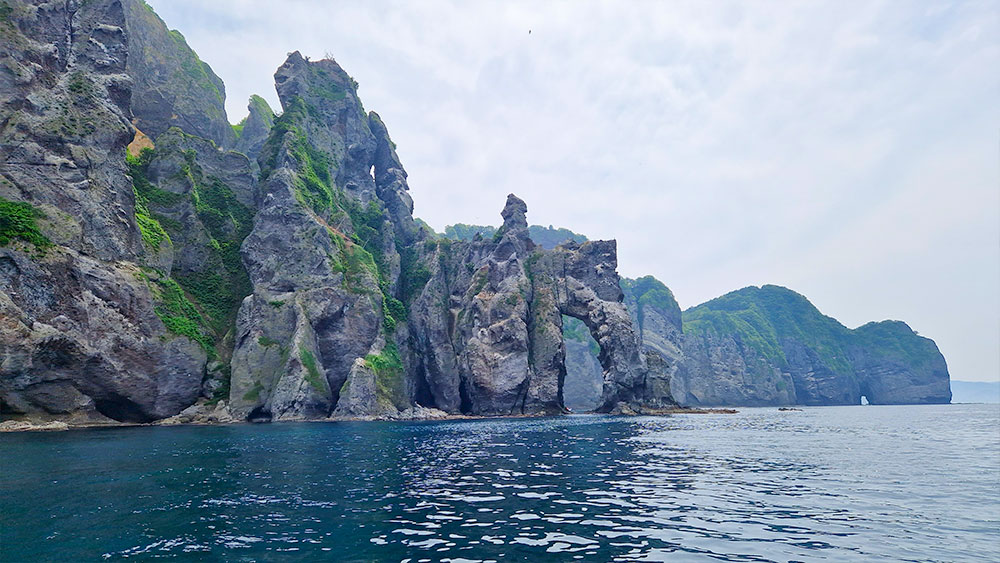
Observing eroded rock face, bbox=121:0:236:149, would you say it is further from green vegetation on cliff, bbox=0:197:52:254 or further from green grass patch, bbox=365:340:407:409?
green grass patch, bbox=365:340:407:409

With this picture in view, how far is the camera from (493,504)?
56.5 ft

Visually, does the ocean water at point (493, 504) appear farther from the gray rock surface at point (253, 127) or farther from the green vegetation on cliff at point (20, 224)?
the gray rock surface at point (253, 127)

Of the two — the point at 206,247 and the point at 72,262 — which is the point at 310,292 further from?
the point at 72,262

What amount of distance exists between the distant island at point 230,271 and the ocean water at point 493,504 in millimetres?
30109

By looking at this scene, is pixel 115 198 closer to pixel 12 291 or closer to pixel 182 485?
pixel 12 291

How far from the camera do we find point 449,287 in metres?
118

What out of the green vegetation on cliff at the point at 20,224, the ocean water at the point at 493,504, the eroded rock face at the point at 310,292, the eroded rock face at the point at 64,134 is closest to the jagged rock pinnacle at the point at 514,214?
the eroded rock face at the point at 310,292

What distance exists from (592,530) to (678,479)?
1064cm

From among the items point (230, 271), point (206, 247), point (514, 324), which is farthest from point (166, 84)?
point (514, 324)

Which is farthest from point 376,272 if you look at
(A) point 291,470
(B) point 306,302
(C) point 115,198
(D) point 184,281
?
(A) point 291,470

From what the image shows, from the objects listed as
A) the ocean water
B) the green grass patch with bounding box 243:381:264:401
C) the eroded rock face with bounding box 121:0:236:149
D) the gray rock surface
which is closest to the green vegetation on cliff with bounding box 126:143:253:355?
the green grass patch with bounding box 243:381:264:401

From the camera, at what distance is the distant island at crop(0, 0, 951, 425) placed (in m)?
55.9

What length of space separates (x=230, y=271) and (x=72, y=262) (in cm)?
2953

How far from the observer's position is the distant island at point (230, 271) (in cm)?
5588
